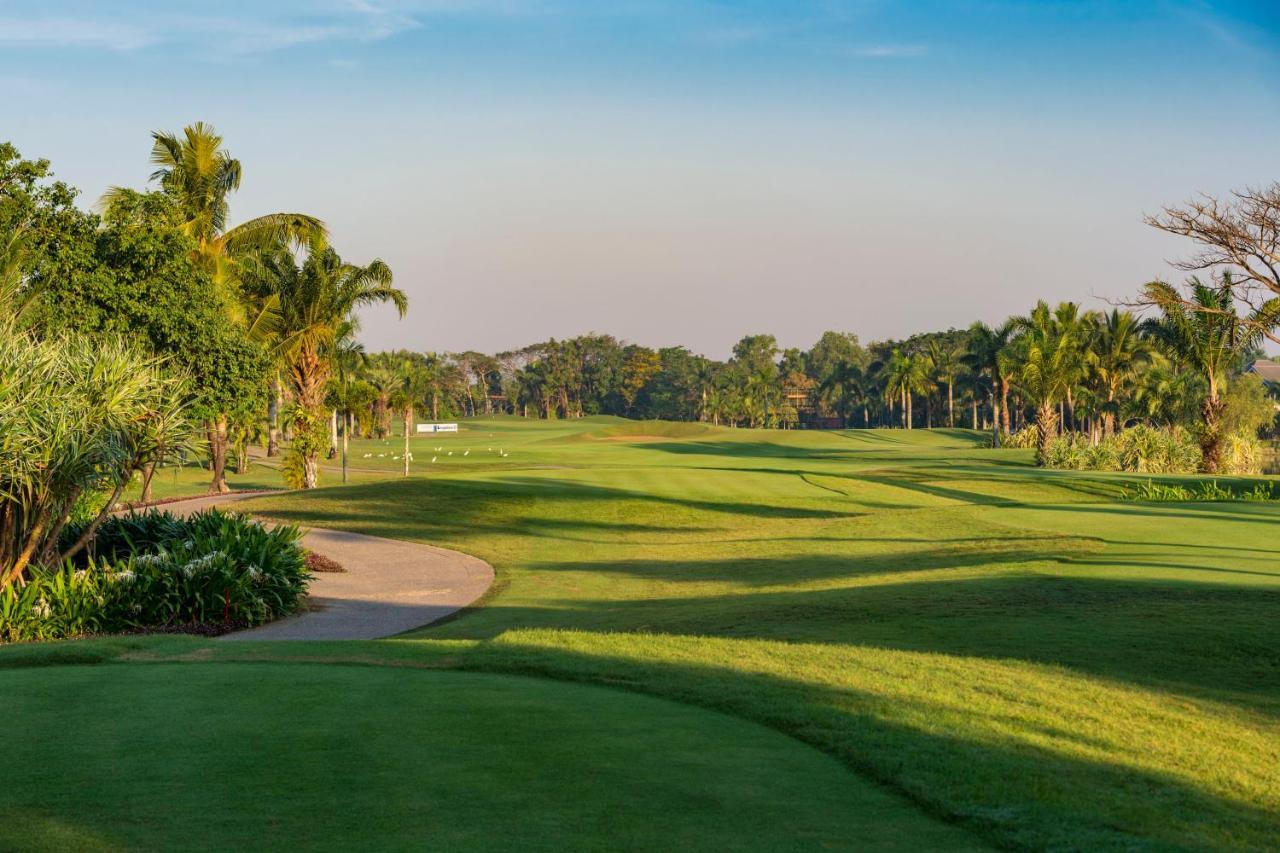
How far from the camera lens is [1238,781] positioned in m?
7.43

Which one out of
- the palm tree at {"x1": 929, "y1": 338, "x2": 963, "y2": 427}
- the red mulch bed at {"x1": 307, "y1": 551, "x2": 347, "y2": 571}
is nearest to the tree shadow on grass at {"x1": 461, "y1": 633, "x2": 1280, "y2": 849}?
the red mulch bed at {"x1": 307, "y1": 551, "x2": 347, "y2": 571}

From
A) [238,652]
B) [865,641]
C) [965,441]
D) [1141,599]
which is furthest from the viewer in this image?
[965,441]

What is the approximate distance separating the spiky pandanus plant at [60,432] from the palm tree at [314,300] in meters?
27.7

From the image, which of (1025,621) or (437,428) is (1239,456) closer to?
(1025,621)

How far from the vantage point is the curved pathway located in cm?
1888

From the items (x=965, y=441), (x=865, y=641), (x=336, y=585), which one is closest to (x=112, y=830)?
(x=865, y=641)

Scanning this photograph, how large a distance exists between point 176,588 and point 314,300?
3139cm

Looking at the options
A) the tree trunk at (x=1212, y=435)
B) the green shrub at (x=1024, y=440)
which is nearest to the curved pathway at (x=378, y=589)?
the tree trunk at (x=1212, y=435)

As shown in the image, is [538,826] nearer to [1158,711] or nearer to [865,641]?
[1158,711]

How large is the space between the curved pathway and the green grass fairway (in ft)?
3.05

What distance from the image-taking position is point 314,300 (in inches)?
1918

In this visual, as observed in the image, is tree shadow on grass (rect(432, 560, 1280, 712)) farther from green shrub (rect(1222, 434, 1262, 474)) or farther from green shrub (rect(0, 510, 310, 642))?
green shrub (rect(1222, 434, 1262, 474))

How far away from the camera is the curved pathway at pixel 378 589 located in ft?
61.9

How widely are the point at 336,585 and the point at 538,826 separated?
61.1 feet
